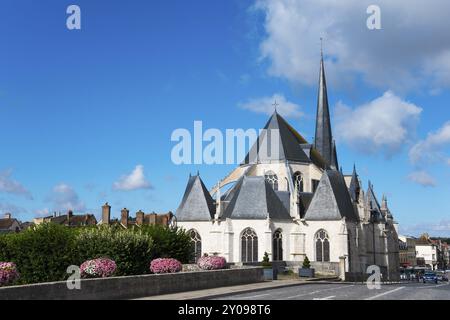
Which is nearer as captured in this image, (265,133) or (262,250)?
(262,250)

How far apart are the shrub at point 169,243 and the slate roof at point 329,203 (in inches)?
707

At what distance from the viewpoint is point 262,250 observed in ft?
163

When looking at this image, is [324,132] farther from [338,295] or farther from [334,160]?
[338,295]

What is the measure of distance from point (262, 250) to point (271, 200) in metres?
4.89

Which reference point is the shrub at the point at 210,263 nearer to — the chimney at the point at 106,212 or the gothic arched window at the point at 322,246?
the gothic arched window at the point at 322,246

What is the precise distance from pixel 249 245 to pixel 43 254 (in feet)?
→ 87.7

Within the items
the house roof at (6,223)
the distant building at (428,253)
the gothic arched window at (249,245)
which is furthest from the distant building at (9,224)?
the distant building at (428,253)

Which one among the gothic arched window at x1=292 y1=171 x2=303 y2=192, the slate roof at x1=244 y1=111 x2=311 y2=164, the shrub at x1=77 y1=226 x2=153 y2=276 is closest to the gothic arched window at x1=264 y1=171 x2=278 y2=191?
the slate roof at x1=244 y1=111 x2=311 y2=164

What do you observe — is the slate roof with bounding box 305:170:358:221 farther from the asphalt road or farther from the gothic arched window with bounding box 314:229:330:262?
the asphalt road

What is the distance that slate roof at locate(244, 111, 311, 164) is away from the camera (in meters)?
59.8

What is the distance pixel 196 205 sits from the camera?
5456 cm
